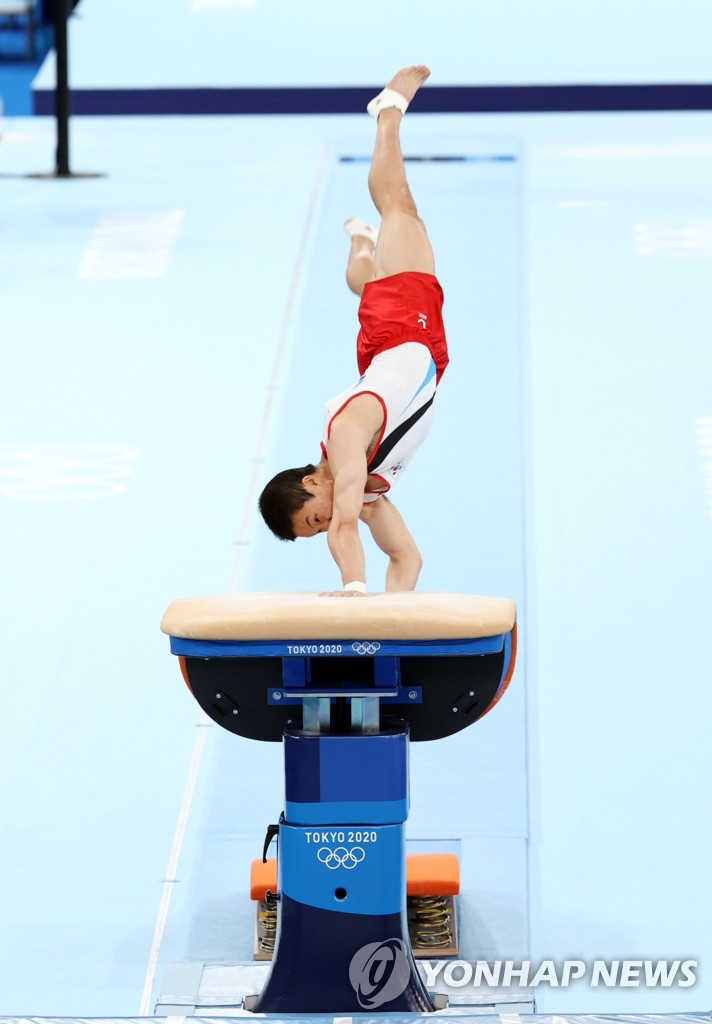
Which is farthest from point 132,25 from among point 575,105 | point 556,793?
point 556,793

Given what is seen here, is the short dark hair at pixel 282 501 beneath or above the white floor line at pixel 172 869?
above

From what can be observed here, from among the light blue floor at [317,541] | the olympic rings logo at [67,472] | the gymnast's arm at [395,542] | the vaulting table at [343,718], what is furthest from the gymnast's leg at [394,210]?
the olympic rings logo at [67,472]

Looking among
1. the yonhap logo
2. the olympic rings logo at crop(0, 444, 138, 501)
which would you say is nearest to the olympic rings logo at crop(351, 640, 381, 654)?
the yonhap logo

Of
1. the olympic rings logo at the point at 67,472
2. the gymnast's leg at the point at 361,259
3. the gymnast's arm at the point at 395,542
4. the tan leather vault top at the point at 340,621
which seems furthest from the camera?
the olympic rings logo at the point at 67,472

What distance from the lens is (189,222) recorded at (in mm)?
9789

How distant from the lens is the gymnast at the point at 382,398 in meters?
4.18

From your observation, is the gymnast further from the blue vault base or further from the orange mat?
the blue vault base

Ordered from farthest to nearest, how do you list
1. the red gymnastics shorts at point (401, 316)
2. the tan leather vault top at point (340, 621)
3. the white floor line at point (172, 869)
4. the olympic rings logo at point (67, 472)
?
the olympic rings logo at point (67, 472), the red gymnastics shorts at point (401, 316), the white floor line at point (172, 869), the tan leather vault top at point (340, 621)

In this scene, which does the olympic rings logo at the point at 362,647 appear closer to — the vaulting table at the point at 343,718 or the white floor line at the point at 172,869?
the vaulting table at the point at 343,718

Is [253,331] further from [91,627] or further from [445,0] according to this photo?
[445,0]

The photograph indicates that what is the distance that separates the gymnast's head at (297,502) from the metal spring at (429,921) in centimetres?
94

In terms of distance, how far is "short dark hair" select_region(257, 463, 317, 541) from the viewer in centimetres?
407

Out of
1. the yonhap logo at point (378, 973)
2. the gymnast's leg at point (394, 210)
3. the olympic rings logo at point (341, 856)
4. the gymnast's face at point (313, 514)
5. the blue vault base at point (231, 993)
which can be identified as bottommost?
the blue vault base at point (231, 993)

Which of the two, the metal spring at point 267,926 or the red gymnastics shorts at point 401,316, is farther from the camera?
the red gymnastics shorts at point 401,316
